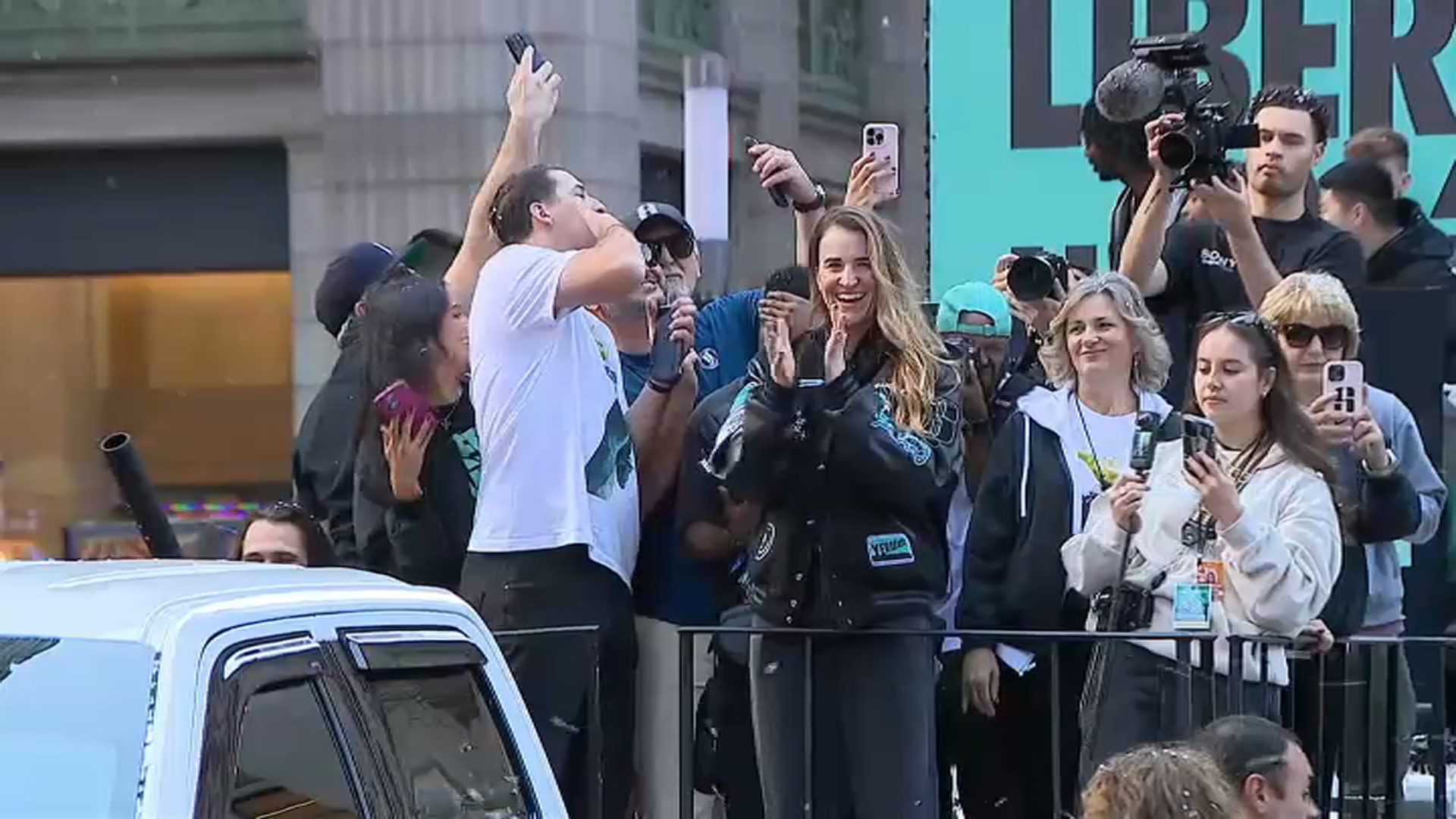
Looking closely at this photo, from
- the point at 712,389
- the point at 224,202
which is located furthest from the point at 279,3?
the point at 712,389

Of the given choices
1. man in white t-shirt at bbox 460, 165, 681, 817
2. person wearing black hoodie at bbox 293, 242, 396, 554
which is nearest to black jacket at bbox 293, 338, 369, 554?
person wearing black hoodie at bbox 293, 242, 396, 554

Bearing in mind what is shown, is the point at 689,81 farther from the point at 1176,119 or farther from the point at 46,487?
the point at 46,487

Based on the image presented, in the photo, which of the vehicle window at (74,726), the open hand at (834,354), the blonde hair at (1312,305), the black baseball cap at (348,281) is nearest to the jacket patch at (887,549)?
the open hand at (834,354)

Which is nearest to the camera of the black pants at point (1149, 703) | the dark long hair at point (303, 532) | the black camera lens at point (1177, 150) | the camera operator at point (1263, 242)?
the black pants at point (1149, 703)

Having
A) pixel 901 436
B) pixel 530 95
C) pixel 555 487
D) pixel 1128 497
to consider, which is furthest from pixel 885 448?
pixel 530 95

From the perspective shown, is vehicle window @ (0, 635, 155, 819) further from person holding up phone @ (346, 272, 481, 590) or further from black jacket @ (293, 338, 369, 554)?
black jacket @ (293, 338, 369, 554)

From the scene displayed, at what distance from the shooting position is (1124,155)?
7.61 m

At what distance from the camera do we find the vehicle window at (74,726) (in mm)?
3381

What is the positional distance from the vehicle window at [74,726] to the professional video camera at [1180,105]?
14.4ft

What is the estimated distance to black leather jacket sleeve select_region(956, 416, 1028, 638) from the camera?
6.90m

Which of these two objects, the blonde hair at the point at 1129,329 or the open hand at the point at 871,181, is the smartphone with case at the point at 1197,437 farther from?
the open hand at the point at 871,181

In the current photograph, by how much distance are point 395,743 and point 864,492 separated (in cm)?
247

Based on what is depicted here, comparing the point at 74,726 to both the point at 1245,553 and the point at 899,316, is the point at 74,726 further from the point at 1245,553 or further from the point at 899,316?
the point at 1245,553

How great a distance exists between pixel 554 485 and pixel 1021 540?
1385 mm
